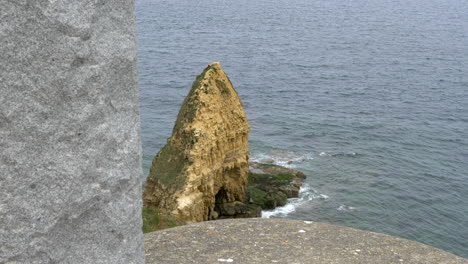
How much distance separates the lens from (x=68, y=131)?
4.77 metres

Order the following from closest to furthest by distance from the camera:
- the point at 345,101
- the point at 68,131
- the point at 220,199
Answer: the point at 68,131 < the point at 220,199 < the point at 345,101

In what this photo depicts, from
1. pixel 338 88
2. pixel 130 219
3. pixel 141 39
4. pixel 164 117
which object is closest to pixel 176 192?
pixel 130 219

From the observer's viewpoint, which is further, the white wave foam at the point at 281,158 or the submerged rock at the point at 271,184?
the white wave foam at the point at 281,158

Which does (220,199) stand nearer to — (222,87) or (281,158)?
(222,87)

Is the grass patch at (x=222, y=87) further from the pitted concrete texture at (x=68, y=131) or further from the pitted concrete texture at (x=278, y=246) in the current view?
the pitted concrete texture at (x=68, y=131)

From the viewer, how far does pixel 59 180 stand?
4.80m

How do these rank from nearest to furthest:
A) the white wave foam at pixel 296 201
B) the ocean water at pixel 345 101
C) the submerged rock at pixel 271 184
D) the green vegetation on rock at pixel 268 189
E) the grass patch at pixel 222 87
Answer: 1. the grass patch at pixel 222 87
2. the white wave foam at pixel 296 201
3. the green vegetation on rock at pixel 268 189
4. the submerged rock at pixel 271 184
5. the ocean water at pixel 345 101

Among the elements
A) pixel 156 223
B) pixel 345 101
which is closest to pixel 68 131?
pixel 156 223

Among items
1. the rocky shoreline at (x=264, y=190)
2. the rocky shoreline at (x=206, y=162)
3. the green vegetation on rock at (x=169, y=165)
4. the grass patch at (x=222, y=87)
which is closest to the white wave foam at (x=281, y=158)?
the rocky shoreline at (x=264, y=190)

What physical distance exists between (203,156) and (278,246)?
16983 millimetres

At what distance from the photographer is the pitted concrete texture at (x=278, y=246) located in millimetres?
8602

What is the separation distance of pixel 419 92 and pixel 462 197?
21.1m

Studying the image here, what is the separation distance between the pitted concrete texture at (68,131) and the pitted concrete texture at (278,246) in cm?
333

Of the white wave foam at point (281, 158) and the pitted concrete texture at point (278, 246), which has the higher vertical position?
the pitted concrete texture at point (278, 246)
